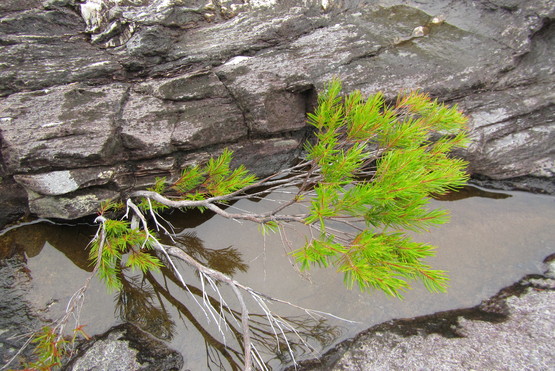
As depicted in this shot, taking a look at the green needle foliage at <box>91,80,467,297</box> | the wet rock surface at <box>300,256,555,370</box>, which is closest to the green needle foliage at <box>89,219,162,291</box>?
the green needle foliage at <box>91,80,467,297</box>

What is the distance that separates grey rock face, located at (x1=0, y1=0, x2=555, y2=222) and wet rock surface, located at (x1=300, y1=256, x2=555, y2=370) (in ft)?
4.28

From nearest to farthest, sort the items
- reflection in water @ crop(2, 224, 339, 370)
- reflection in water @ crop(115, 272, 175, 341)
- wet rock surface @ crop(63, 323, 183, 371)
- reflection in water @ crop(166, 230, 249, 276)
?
wet rock surface @ crop(63, 323, 183, 371)
reflection in water @ crop(2, 224, 339, 370)
reflection in water @ crop(115, 272, 175, 341)
reflection in water @ crop(166, 230, 249, 276)

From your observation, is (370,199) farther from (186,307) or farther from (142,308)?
(142,308)

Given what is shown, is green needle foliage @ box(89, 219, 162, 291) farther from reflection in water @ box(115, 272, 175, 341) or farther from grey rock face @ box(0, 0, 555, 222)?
grey rock face @ box(0, 0, 555, 222)

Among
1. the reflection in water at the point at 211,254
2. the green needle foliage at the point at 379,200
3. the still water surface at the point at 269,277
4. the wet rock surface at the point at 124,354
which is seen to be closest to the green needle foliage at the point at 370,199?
the green needle foliage at the point at 379,200

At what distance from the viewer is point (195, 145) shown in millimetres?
2729

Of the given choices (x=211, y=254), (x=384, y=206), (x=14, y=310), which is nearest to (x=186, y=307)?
(x=211, y=254)

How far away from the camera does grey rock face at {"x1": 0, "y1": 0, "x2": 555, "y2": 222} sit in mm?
2422

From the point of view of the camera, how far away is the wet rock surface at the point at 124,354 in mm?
2084

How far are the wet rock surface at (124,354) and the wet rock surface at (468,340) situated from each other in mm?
887

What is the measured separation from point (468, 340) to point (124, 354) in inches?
82.4

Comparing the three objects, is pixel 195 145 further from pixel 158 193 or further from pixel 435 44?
pixel 435 44

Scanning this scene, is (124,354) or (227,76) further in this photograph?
(227,76)

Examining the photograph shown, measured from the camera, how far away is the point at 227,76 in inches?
108
